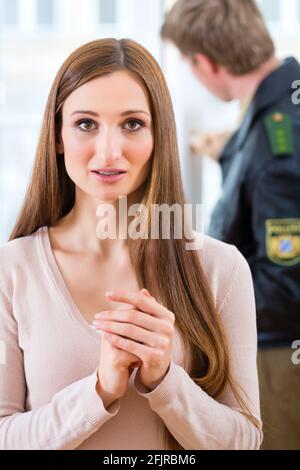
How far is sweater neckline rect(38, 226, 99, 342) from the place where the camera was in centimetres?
58

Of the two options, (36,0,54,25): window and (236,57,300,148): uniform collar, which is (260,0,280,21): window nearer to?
(236,57,300,148): uniform collar

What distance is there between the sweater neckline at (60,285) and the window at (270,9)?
492 mm

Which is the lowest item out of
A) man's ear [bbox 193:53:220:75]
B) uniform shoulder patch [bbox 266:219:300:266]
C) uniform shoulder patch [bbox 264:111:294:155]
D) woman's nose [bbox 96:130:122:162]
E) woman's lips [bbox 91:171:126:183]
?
uniform shoulder patch [bbox 266:219:300:266]

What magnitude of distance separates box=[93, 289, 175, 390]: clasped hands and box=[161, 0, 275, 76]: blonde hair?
1.44ft

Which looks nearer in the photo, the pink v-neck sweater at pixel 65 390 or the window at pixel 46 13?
the pink v-neck sweater at pixel 65 390

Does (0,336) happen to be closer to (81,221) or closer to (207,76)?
(81,221)

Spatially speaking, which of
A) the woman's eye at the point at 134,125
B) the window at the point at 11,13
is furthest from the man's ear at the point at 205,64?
the woman's eye at the point at 134,125

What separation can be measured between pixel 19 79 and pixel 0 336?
0.32m

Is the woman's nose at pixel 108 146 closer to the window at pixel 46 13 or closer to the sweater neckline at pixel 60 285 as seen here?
the sweater neckline at pixel 60 285

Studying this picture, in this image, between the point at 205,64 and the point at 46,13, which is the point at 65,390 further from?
the point at 205,64

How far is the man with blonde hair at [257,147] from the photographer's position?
0.88 m

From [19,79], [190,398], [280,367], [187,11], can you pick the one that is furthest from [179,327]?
[187,11]

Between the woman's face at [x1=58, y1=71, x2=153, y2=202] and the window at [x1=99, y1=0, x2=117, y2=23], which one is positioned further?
the window at [x1=99, y1=0, x2=117, y2=23]

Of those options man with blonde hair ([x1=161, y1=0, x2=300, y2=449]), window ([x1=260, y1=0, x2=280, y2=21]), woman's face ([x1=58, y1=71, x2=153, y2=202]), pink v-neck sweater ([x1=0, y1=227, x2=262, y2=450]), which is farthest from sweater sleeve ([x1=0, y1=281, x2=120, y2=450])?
window ([x1=260, y1=0, x2=280, y2=21])
